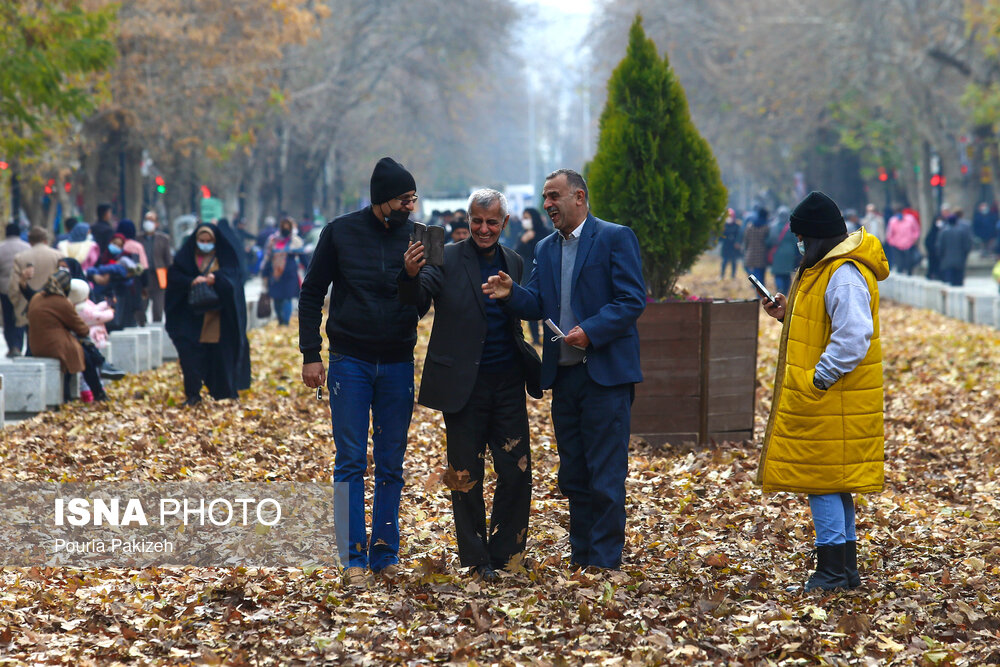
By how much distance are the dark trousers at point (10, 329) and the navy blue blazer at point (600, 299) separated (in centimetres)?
1159

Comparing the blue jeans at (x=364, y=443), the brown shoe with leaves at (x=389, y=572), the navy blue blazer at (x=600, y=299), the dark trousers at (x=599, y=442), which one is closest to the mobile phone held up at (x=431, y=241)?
Result: the navy blue blazer at (x=600, y=299)

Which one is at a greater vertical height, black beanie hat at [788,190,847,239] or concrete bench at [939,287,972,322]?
black beanie hat at [788,190,847,239]

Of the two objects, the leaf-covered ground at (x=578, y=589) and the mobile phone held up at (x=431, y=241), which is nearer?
the leaf-covered ground at (x=578, y=589)

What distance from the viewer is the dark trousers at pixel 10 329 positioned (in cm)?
1703

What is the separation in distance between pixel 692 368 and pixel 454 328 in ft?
13.4

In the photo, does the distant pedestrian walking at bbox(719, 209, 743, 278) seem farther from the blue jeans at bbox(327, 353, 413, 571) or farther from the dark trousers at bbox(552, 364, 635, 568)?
the blue jeans at bbox(327, 353, 413, 571)

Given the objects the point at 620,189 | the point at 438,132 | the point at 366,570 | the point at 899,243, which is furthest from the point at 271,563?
the point at 438,132

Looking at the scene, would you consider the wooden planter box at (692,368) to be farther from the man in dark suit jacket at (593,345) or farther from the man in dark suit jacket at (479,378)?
the man in dark suit jacket at (479,378)

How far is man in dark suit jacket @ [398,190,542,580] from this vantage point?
668 cm

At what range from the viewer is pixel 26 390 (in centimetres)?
1333

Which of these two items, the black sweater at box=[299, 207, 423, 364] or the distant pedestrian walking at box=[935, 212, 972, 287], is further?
the distant pedestrian walking at box=[935, 212, 972, 287]

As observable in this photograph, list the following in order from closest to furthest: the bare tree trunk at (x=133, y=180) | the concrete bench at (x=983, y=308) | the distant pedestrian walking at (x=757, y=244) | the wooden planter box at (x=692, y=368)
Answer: the wooden planter box at (x=692, y=368) → the concrete bench at (x=983, y=308) → the distant pedestrian walking at (x=757, y=244) → the bare tree trunk at (x=133, y=180)

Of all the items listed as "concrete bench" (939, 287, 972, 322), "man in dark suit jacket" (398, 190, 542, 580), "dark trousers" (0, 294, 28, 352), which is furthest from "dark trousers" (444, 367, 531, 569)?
"concrete bench" (939, 287, 972, 322)

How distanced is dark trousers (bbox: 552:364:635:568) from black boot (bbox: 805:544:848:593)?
37.8 inches
